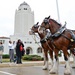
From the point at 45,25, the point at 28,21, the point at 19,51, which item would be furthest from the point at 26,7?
the point at 45,25

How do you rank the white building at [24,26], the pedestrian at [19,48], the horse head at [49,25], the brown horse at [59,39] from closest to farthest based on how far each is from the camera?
the brown horse at [59,39], the horse head at [49,25], the pedestrian at [19,48], the white building at [24,26]

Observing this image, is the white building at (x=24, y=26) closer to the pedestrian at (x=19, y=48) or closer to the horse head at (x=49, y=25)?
the pedestrian at (x=19, y=48)

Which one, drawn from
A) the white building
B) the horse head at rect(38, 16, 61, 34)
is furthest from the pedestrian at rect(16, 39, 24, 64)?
the white building

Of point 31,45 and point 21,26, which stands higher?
point 21,26

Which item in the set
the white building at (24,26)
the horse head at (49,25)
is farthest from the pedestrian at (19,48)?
the white building at (24,26)

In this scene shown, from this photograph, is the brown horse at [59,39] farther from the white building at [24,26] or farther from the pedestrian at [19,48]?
the white building at [24,26]

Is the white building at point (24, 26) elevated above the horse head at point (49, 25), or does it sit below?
above

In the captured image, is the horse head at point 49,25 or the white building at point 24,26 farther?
the white building at point 24,26

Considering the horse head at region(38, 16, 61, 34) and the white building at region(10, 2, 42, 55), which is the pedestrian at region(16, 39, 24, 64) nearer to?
the horse head at region(38, 16, 61, 34)

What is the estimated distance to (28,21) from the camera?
77.2m

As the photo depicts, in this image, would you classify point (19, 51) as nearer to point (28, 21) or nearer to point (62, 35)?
point (62, 35)

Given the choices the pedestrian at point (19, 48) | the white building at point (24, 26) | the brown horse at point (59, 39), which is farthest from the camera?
the white building at point (24, 26)

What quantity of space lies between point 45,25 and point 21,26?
69.4 metres

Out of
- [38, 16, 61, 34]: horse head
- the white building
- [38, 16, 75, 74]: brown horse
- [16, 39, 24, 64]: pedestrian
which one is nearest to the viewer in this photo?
[38, 16, 75, 74]: brown horse
